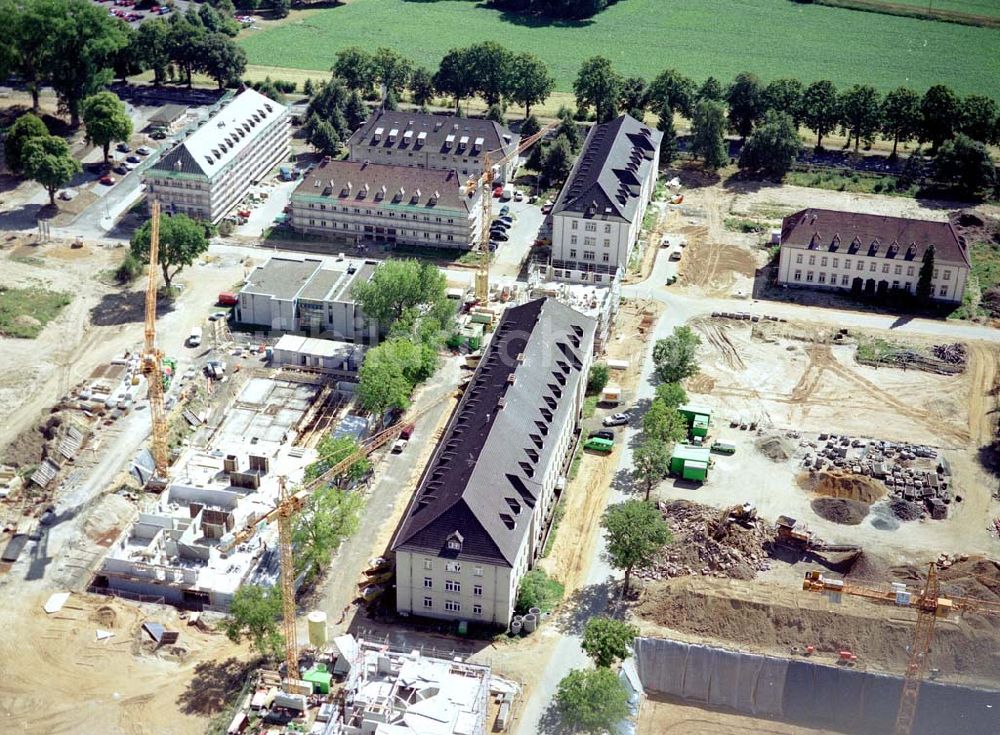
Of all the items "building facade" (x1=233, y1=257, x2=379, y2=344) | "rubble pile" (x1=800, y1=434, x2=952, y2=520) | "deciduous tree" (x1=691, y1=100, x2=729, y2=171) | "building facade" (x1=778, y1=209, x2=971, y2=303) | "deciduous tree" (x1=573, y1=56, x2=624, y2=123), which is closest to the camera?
"rubble pile" (x1=800, y1=434, x2=952, y2=520)

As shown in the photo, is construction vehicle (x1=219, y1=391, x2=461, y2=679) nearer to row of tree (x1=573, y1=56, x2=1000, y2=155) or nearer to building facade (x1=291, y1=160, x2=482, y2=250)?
building facade (x1=291, y1=160, x2=482, y2=250)

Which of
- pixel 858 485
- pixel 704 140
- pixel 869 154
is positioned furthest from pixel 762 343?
pixel 869 154

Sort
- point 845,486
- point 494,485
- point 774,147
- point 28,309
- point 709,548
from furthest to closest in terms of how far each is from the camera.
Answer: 1. point 774,147
2. point 28,309
3. point 845,486
4. point 709,548
5. point 494,485

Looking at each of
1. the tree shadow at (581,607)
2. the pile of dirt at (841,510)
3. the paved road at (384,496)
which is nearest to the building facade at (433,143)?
the paved road at (384,496)

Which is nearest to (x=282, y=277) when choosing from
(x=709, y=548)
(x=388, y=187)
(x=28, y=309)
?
(x=388, y=187)

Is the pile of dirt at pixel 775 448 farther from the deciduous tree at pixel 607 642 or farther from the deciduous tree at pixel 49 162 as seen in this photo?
the deciduous tree at pixel 49 162

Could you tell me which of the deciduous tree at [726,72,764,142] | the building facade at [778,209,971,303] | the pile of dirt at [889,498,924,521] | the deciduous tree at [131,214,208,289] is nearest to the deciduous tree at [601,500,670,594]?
the pile of dirt at [889,498,924,521]

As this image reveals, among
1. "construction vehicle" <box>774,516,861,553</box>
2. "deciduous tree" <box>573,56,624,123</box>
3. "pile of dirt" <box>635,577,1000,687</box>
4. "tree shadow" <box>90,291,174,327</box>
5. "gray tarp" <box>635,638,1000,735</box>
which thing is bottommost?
"gray tarp" <box>635,638,1000,735</box>

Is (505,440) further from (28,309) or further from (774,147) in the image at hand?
(774,147)
